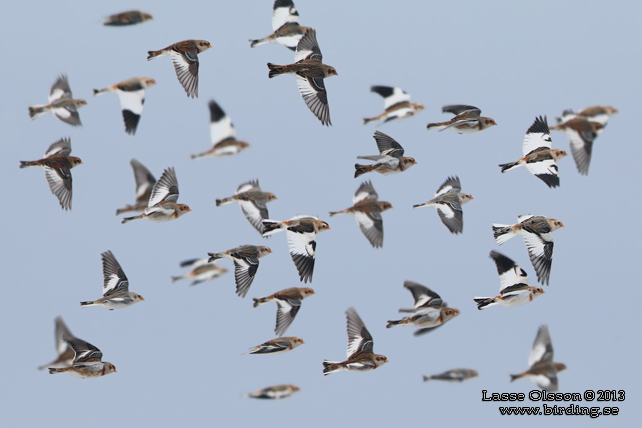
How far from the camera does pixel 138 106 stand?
899 inches

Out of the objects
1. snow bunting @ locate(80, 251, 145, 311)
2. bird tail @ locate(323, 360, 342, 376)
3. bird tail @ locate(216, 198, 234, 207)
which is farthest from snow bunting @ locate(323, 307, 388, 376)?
snow bunting @ locate(80, 251, 145, 311)

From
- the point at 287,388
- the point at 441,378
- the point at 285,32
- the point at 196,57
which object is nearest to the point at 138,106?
the point at 196,57

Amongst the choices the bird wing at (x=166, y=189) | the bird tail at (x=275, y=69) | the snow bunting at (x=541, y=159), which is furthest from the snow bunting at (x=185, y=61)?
the snow bunting at (x=541, y=159)

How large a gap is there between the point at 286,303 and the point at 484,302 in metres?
4.70

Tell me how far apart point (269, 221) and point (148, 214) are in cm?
303

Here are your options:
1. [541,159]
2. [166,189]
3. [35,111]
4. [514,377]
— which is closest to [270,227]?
[166,189]

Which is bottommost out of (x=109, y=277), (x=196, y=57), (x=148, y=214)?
(x=109, y=277)

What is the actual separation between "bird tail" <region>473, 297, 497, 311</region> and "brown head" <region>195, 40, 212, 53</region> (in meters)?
9.10

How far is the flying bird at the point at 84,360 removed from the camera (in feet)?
65.5

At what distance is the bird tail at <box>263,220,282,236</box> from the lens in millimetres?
21312

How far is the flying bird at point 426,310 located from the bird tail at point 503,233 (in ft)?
6.70

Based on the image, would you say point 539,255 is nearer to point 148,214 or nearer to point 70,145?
point 148,214

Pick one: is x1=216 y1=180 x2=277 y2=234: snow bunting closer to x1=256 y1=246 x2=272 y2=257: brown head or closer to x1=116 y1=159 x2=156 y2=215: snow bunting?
x1=256 y1=246 x2=272 y2=257: brown head

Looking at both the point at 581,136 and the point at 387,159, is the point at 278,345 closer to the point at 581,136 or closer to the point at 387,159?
the point at 387,159
